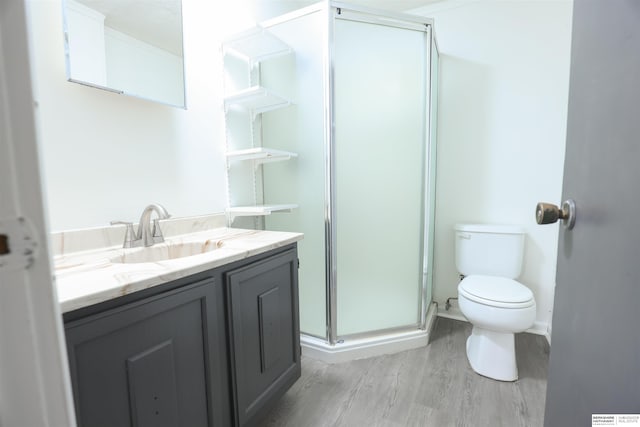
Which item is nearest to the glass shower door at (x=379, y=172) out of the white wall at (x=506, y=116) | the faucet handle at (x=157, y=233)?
the white wall at (x=506, y=116)

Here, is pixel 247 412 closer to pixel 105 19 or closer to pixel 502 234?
pixel 105 19

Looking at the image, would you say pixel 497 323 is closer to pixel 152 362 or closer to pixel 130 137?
pixel 152 362

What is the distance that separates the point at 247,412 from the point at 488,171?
2.07m

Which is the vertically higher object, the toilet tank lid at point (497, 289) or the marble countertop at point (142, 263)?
the marble countertop at point (142, 263)

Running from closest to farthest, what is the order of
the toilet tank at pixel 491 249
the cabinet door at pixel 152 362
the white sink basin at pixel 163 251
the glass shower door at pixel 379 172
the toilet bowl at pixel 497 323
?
the cabinet door at pixel 152 362, the white sink basin at pixel 163 251, the toilet bowl at pixel 497 323, the glass shower door at pixel 379 172, the toilet tank at pixel 491 249

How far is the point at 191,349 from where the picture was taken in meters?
0.83

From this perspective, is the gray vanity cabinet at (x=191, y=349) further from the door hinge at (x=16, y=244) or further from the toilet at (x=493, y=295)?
the toilet at (x=493, y=295)

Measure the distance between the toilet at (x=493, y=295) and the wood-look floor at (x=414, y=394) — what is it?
0.35ft

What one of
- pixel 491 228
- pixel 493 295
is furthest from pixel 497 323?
pixel 491 228

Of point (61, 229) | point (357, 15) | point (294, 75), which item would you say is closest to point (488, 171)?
point (357, 15)

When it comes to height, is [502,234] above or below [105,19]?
below

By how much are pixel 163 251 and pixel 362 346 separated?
1.25 metres

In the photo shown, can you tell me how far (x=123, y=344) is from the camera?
67 cm

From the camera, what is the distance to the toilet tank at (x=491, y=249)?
71.4 inches
